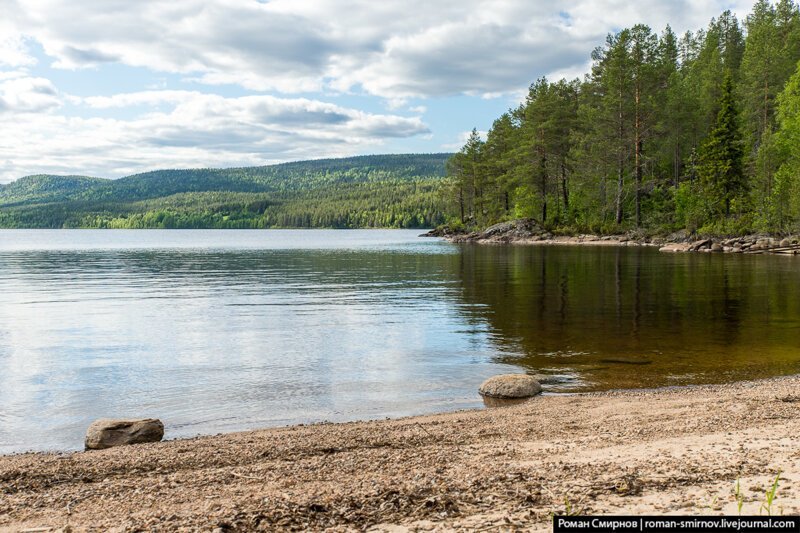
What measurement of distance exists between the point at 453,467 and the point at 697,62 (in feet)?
359

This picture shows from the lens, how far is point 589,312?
86.8 feet

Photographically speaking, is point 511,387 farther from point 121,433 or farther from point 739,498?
point 121,433

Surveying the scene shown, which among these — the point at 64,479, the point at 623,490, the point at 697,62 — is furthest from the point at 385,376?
the point at 697,62

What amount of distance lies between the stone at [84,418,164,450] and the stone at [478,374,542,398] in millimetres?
7255

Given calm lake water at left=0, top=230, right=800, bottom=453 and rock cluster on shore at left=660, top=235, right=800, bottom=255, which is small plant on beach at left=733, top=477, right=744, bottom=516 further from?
rock cluster on shore at left=660, top=235, right=800, bottom=255

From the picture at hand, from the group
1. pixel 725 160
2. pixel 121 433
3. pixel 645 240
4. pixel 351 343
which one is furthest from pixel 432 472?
pixel 645 240

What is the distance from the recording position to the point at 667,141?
80.4 metres

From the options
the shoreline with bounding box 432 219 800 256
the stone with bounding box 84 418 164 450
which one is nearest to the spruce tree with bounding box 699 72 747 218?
the shoreline with bounding box 432 219 800 256

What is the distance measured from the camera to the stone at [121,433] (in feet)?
36.8

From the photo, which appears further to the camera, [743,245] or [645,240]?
[645,240]

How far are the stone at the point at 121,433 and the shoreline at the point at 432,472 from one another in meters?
0.58

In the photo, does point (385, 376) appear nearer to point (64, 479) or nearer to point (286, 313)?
A: point (64, 479)

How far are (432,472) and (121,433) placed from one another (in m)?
6.36

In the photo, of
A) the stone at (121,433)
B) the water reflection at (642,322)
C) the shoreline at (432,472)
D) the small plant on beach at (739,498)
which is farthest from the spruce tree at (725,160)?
the stone at (121,433)
